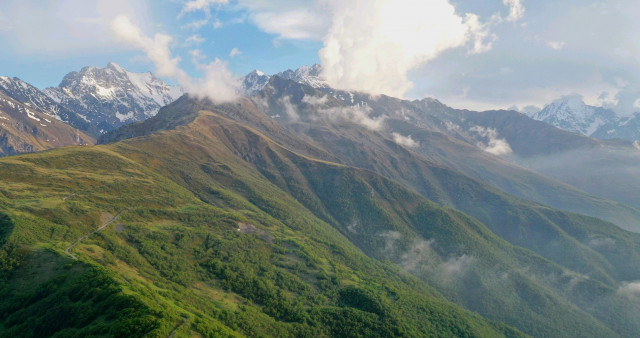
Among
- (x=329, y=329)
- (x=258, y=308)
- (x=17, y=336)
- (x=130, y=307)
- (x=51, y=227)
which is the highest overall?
(x=51, y=227)

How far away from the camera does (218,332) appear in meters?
128

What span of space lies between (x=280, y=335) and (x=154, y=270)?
70.0 m

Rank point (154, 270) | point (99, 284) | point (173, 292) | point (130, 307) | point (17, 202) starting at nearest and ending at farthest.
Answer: point (130, 307) → point (99, 284) → point (173, 292) → point (154, 270) → point (17, 202)

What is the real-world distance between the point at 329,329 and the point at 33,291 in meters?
128

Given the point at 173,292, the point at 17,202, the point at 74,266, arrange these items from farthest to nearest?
the point at 17,202
the point at 173,292
the point at 74,266

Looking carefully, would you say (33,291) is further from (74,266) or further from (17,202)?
(17,202)

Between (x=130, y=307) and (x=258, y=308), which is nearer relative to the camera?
(x=130, y=307)

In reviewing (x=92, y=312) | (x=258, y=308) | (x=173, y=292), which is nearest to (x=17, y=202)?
(x=173, y=292)

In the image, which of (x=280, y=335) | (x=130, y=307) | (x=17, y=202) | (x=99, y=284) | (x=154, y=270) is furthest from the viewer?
(x=17, y=202)

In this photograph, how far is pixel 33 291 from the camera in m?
131

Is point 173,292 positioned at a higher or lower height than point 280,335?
higher

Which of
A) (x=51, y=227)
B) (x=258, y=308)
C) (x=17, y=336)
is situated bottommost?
(x=258, y=308)

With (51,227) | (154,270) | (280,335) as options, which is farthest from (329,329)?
(51,227)

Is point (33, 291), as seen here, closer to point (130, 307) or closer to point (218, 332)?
point (130, 307)
